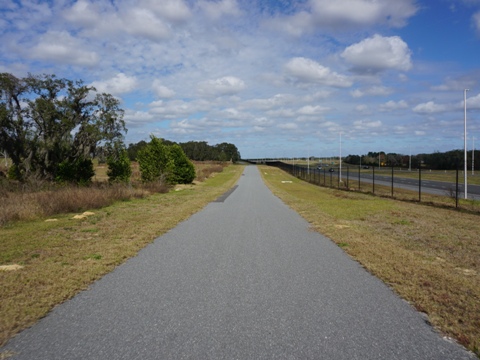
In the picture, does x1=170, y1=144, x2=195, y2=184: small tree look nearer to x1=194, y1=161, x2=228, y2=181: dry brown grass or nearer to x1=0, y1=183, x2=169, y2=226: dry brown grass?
x1=194, y1=161, x2=228, y2=181: dry brown grass

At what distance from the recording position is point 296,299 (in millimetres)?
5340

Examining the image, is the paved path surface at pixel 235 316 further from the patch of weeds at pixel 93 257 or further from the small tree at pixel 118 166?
the small tree at pixel 118 166

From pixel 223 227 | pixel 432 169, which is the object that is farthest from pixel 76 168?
pixel 432 169

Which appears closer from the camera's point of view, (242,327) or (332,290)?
(242,327)

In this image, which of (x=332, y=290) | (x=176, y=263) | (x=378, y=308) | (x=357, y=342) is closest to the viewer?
(x=357, y=342)

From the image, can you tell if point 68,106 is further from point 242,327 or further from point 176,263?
point 242,327

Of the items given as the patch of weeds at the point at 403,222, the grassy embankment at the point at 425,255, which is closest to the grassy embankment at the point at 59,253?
the grassy embankment at the point at 425,255

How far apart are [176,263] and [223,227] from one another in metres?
5.14

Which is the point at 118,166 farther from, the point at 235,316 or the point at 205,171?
the point at 205,171

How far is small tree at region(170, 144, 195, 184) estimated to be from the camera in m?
41.1

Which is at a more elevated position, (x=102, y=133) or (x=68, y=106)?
(x=68, y=106)

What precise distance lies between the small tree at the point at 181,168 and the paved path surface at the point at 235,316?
Result: 1315 inches

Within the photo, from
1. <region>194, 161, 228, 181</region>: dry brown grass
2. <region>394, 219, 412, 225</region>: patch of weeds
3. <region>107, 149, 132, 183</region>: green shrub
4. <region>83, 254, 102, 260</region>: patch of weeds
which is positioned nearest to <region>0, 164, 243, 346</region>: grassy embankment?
<region>83, 254, 102, 260</region>: patch of weeds

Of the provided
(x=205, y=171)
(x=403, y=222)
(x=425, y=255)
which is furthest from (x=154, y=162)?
(x=205, y=171)
